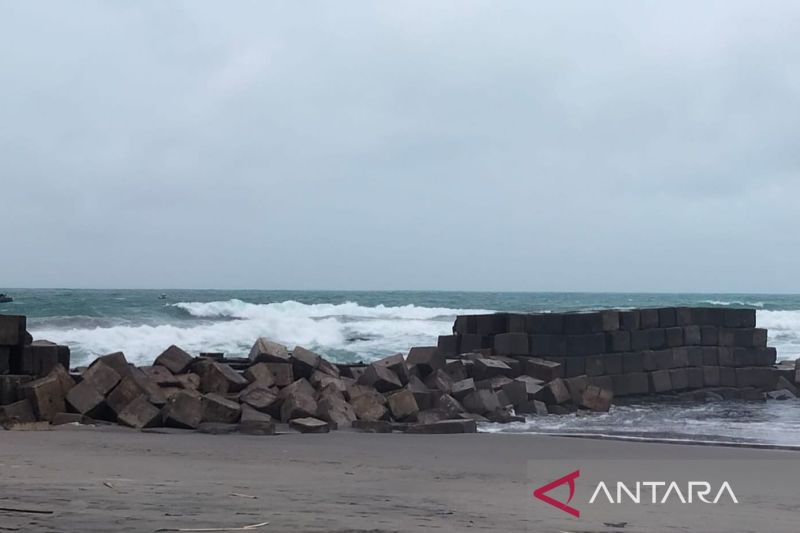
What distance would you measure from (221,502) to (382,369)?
285 inches

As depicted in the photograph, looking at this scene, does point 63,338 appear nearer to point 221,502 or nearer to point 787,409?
point 787,409

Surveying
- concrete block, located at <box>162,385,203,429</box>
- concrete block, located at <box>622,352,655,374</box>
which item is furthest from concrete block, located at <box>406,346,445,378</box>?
concrete block, located at <box>162,385,203,429</box>

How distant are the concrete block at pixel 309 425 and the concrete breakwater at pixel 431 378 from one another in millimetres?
19

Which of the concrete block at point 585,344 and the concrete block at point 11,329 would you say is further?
the concrete block at point 585,344

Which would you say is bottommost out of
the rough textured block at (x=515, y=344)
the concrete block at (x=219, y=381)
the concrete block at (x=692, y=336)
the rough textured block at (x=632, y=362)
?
the concrete block at (x=219, y=381)

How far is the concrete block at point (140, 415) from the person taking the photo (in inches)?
382

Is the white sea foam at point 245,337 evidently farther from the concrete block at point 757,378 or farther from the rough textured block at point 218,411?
the rough textured block at point 218,411

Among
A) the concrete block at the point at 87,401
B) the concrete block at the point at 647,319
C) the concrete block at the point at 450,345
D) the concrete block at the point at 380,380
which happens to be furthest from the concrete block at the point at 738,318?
the concrete block at the point at 87,401

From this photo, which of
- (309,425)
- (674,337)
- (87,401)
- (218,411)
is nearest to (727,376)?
(674,337)

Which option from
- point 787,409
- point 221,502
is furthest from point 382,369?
point 221,502

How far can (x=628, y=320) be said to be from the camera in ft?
49.6

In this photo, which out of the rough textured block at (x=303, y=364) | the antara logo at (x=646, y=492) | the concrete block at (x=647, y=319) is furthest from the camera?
the concrete block at (x=647, y=319)

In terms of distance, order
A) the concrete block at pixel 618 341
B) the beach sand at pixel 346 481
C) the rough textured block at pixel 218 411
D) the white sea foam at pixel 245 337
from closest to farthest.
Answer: the beach sand at pixel 346 481
the rough textured block at pixel 218 411
the concrete block at pixel 618 341
the white sea foam at pixel 245 337

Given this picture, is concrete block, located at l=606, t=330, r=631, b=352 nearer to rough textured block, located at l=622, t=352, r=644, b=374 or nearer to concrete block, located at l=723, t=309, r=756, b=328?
rough textured block, located at l=622, t=352, r=644, b=374
